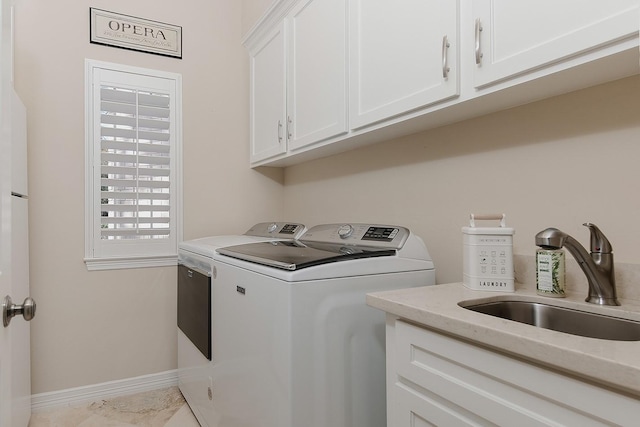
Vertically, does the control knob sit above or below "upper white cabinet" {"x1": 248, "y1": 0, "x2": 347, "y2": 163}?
below

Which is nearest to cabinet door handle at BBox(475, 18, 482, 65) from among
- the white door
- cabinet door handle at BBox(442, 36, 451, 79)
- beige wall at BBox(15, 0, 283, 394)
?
cabinet door handle at BBox(442, 36, 451, 79)

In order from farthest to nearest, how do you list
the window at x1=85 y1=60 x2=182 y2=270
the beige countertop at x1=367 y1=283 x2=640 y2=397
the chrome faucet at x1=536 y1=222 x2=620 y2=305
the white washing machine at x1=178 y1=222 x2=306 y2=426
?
the window at x1=85 y1=60 x2=182 y2=270
the white washing machine at x1=178 y1=222 x2=306 y2=426
the chrome faucet at x1=536 y1=222 x2=620 y2=305
the beige countertop at x1=367 y1=283 x2=640 y2=397

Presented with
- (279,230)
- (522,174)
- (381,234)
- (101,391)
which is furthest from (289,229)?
(101,391)

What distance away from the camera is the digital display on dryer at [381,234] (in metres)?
1.53

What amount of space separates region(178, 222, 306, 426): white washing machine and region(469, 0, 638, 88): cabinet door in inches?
52.6

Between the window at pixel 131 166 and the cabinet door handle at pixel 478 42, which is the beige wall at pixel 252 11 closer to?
the window at pixel 131 166

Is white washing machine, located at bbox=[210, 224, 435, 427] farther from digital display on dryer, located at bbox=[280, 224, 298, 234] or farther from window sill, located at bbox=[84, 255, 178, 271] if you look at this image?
window sill, located at bbox=[84, 255, 178, 271]

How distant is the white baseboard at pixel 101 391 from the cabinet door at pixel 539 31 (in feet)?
8.21

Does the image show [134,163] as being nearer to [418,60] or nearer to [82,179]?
[82,179]

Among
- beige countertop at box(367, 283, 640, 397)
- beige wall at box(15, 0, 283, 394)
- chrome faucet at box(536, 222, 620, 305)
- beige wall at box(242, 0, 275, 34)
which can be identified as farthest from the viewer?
beige wall at box(242, 0, 275, 34)

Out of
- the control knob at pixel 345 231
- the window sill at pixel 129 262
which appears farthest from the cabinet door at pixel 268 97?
the window sill at pixel 129 262

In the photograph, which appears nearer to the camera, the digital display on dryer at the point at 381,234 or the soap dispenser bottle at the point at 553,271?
the soap dispenser bottle at the point at 553,271

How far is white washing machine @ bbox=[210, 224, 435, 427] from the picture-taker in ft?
4.02

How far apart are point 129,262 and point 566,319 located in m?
2.32
